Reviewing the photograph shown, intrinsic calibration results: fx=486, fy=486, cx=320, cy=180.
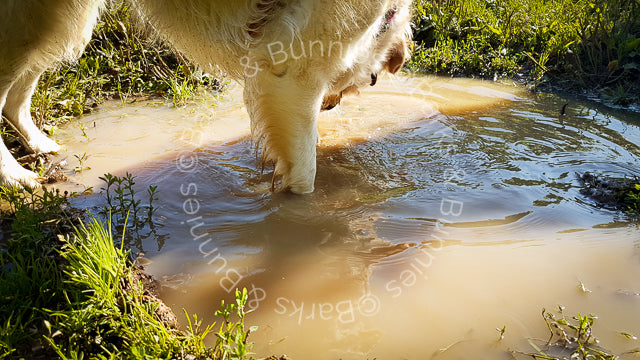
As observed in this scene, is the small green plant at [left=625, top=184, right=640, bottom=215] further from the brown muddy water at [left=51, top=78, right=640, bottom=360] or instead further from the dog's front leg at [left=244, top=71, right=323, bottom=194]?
the dog's front leg at [left=244, top=71, right=323, bottom=194]

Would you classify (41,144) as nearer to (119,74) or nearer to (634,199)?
(119,74)

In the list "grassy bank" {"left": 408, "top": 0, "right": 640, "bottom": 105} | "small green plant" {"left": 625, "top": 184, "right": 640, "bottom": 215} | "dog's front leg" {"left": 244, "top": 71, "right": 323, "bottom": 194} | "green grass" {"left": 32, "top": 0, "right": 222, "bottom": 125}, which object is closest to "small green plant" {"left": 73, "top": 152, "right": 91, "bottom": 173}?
"green grass" {"left": 32, "top": 0, "right": 222, "bottom": 125}

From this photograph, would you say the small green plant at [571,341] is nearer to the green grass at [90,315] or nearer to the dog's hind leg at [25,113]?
the green grass at [90,315]

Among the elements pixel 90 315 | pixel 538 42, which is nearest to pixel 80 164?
pixel 90 315

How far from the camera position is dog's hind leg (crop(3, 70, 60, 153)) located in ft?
11.0

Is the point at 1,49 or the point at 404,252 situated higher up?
the point at 1,49

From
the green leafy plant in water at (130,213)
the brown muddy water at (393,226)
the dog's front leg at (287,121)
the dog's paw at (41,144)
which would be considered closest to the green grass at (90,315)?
the brown muddy water at (393,226)

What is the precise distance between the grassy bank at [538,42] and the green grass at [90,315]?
15.1 ft

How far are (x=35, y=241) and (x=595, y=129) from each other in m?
4.13

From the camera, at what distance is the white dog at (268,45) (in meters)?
2.50

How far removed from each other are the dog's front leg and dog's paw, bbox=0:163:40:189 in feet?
4.70

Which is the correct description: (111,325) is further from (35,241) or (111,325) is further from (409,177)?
(409,177)

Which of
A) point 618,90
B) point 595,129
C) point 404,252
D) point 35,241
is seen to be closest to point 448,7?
point 618,90

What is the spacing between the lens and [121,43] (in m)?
4.98
